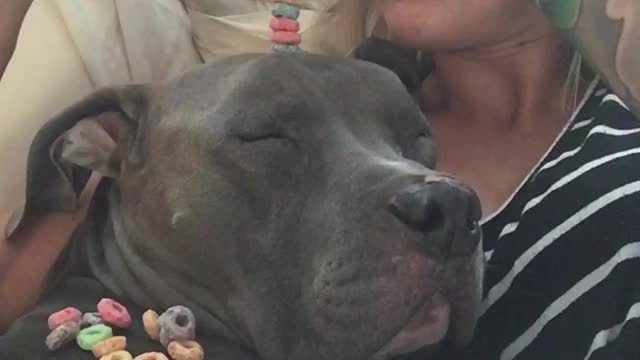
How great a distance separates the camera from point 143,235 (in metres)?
1.72

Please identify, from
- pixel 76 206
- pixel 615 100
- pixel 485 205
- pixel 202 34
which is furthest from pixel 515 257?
pixel 202 34

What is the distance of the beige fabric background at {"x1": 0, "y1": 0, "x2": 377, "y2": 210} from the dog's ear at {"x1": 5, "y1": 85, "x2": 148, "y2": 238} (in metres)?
0.19

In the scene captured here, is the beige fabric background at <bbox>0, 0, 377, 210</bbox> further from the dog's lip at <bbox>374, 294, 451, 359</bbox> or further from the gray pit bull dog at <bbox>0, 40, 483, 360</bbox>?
the dog's lip at <bbox>374, 294, 451, 359</bbox>

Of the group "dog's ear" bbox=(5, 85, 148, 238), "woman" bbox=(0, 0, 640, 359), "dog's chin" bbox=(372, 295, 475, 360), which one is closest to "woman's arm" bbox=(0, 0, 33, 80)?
"dog's ear" bbox=(5, 85, 148, 238)

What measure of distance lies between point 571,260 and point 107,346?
2.26ft

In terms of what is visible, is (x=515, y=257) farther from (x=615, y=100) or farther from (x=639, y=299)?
(x=615, y=100)

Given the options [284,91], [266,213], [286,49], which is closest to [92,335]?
[266,213]

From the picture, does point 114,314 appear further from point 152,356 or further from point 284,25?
point 284,25

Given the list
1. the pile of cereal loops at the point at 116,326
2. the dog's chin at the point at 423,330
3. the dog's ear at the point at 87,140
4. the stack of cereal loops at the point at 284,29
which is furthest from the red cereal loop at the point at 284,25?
the dog's chin at the point at 423,330

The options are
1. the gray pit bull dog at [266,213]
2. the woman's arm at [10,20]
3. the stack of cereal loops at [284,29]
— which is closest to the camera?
the gray pit bull dog at [266,213]

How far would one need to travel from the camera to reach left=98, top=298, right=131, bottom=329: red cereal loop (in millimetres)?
Answer: 1638

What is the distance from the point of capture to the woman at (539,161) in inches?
67.5

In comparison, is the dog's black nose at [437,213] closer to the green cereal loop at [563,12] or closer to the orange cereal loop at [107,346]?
the green cereal loop at [563,12]

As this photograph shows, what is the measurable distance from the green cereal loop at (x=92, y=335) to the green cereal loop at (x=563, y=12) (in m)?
0.71
